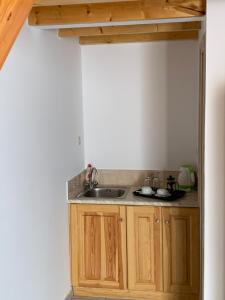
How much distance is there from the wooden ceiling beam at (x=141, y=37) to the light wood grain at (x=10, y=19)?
286cm

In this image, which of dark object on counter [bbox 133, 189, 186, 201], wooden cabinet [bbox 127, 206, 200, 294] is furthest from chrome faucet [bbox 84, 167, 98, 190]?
wooden cabinet [bbox 127, 206, 200, 294]

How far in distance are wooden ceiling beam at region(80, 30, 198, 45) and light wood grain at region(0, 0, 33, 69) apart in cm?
286

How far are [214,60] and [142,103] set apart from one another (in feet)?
4.67

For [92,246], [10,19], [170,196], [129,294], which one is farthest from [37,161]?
[10,19]

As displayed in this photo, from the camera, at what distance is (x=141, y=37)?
4031 millimetres

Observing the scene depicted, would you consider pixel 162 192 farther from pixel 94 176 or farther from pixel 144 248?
pixel 94 176

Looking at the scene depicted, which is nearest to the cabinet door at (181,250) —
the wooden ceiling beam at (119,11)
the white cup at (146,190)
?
the white cup at (146,190)

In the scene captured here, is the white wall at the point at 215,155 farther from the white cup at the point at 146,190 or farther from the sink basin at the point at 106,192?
the sink basin at the point at 106,192

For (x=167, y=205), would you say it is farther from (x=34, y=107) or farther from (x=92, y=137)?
(x=34, y=107)

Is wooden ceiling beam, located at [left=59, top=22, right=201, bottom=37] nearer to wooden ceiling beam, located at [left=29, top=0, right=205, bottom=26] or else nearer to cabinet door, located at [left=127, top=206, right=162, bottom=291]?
wooden ceiling beam, located at [left=29, top=0, right=205, bottom=26]

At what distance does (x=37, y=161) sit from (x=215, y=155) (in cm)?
124

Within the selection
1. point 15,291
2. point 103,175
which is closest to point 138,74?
point 103,175

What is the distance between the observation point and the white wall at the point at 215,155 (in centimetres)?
291

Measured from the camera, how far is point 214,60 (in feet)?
9.59
